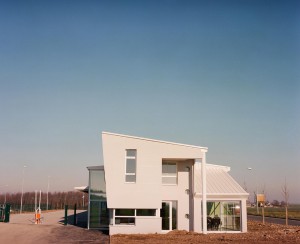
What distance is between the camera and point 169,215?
921 inches

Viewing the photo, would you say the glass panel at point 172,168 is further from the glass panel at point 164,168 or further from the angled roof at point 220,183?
the angled roof at point 220,183

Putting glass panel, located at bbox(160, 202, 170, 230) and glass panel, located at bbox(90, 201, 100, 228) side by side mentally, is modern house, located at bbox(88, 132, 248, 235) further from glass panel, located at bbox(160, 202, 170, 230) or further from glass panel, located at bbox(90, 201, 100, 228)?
glass panel, located at bbox(90, 201, 100, 228)

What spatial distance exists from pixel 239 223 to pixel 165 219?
4.93 m

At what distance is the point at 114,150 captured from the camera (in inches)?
882

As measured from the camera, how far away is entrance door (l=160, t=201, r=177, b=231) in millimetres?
23234

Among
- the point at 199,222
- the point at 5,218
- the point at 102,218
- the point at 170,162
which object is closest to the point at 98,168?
the point at 102,218

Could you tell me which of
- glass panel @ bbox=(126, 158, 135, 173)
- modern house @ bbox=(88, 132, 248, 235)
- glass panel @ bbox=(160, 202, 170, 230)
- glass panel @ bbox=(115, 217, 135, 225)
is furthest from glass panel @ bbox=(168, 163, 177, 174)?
glass panel @ bbox=(115, 217, 135, 225)

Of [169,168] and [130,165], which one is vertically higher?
[130,165]

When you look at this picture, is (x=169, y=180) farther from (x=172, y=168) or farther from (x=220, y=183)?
(x=220, y=183)

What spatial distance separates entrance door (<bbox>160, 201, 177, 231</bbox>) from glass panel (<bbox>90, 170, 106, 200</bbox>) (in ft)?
16.9

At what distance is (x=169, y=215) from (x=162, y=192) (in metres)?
1.50

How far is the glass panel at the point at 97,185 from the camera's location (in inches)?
1045

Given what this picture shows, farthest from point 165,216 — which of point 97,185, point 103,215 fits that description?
point 97,185

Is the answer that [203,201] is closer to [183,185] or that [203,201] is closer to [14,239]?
[183,185]
